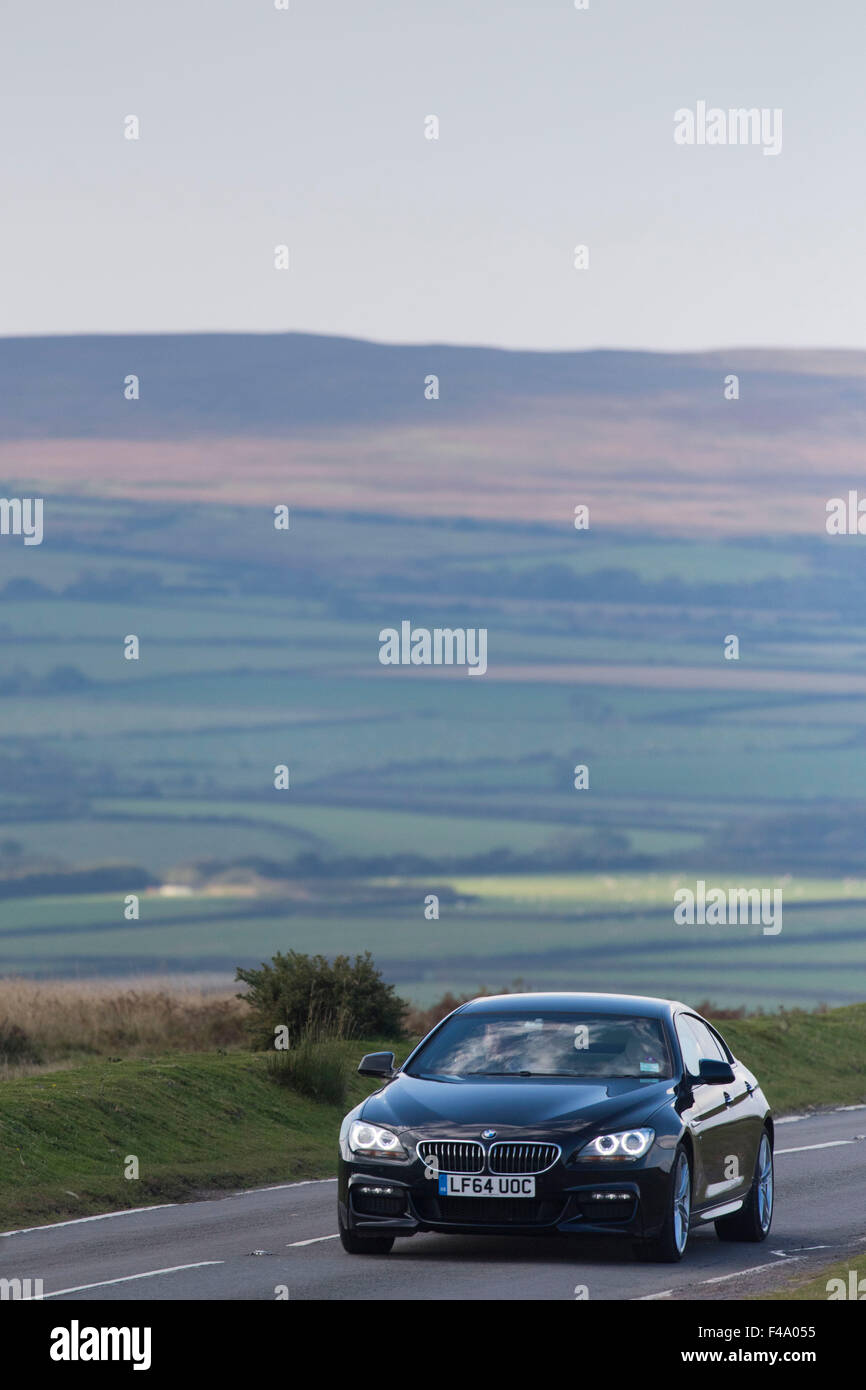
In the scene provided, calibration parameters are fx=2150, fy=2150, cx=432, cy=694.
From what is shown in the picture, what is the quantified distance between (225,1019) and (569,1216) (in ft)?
77.2

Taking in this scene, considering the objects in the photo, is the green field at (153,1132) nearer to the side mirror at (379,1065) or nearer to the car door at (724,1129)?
the side mirror at (379,1065)

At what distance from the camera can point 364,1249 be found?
14211mm

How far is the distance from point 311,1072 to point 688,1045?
38.7 ft

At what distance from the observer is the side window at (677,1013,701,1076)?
14.9 metres

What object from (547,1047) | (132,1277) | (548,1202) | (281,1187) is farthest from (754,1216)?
(281,1187)

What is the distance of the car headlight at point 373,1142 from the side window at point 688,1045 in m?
2.35

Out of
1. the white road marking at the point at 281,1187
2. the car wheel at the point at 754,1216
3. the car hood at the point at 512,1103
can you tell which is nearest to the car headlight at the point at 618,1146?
the car hood at the point at 512,1103

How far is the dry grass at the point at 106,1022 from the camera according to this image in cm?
3148

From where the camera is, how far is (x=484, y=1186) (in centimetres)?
1326

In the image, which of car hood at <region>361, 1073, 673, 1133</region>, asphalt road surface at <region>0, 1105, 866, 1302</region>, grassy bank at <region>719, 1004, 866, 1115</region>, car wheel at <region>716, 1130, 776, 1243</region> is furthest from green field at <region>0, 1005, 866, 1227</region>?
grassy bank at <region>719, 1004, 866, 1115</region>

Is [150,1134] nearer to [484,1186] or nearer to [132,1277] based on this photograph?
[132,1277]

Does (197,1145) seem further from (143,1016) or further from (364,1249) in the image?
(143,1016)

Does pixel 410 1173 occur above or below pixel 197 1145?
above
